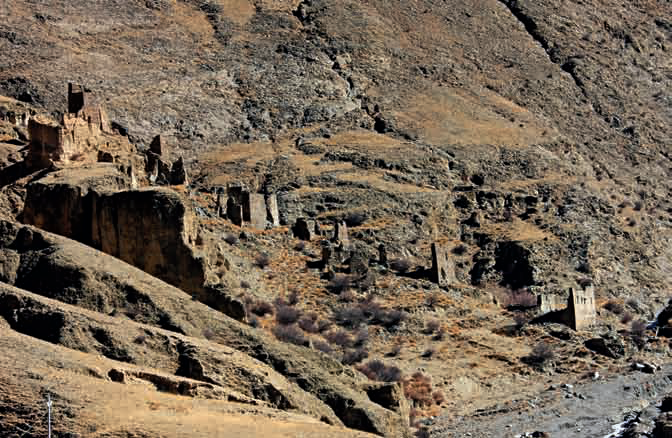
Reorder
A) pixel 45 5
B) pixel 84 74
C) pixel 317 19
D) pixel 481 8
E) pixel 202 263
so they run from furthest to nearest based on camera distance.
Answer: pixel 481 8
pixel 317 19
pixel 45 5
pixel 84 74
pixel 202 263

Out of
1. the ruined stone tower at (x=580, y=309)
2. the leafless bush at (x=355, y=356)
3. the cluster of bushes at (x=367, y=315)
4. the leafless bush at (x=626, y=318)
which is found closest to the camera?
the leafless bush at (x=355, y=356)

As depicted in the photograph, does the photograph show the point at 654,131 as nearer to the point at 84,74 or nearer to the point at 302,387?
the point at 84,74

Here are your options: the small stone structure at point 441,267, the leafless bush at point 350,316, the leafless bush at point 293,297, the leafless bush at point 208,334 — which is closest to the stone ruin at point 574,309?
the small stone structure at point 441,267

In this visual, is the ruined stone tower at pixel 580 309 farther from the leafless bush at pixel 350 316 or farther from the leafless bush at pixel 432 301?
the leafless bush at pixel 350 316

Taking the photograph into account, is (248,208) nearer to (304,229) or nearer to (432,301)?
(304,229)

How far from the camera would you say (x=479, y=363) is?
5300cm

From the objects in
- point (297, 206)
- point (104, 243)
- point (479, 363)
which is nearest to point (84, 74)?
point (297, 206)

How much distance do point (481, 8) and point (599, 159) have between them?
19.0m

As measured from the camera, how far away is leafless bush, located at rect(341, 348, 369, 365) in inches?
1941

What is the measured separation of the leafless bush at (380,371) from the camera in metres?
47.8

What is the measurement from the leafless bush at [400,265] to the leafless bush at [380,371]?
12.3m

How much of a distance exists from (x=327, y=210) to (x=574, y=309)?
14.3m

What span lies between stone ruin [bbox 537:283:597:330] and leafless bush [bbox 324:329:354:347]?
10106 mm

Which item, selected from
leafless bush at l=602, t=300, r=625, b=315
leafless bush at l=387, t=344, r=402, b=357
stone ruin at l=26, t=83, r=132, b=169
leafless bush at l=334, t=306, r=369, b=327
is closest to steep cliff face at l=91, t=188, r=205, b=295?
stone ruin at l=26, t=83, r=132, b=169
